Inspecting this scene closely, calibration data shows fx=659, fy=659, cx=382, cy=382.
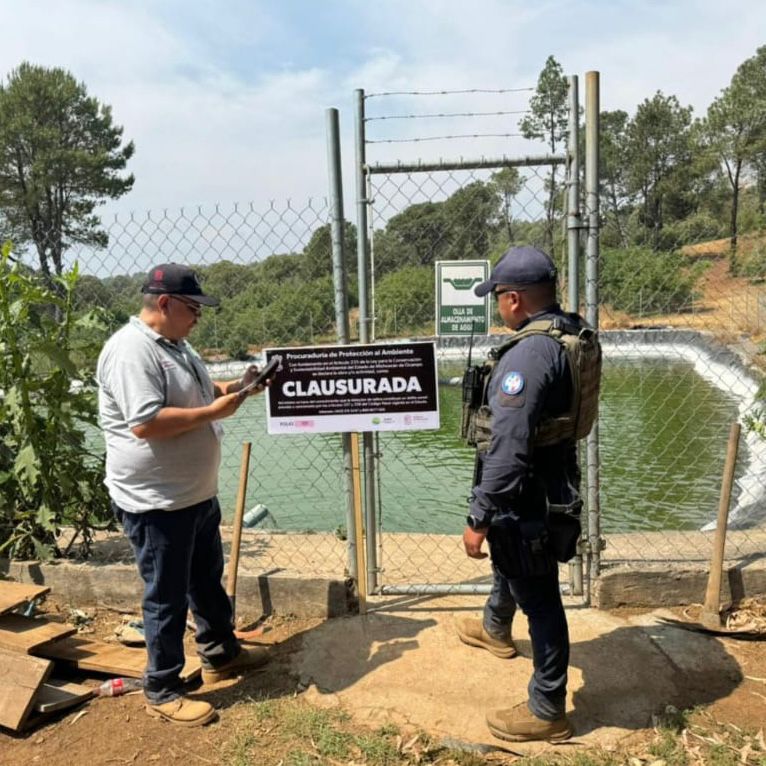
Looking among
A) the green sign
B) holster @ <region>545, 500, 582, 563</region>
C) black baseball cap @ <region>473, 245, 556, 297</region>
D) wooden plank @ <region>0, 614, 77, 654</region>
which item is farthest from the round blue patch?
wooden plank @ <region>0, 614, 77, 654</region>

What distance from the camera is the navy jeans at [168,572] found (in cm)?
283

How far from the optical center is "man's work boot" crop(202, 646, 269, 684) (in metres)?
3.29

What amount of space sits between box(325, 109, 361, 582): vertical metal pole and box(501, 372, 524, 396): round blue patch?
1.33 metres

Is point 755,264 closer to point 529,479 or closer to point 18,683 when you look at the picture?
point 529,479

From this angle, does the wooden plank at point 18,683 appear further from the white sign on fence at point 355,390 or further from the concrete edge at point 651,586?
the concrete edge at point 651,586

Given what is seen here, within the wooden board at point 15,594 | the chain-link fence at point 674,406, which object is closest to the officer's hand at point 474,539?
the chain-link fence at point 674,406

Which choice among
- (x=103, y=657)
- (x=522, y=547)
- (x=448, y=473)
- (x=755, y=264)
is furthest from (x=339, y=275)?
(x=448, y=473)

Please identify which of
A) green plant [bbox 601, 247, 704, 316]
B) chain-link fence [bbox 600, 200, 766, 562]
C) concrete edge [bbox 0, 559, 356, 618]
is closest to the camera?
concrete edge [bbox 0, 559, 356, 618]

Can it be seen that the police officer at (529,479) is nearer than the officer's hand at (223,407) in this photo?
Yes

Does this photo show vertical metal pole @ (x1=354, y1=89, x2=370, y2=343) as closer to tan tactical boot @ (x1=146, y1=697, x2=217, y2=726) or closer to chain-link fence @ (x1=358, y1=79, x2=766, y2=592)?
chain-link fence @ (x1=358, y1=79, x2=766, y2=592)

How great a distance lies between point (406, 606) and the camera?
12.7 feet

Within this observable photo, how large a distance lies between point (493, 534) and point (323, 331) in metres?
1.80

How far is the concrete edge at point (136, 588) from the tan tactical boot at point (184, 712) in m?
0.90

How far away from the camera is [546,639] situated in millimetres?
2658
